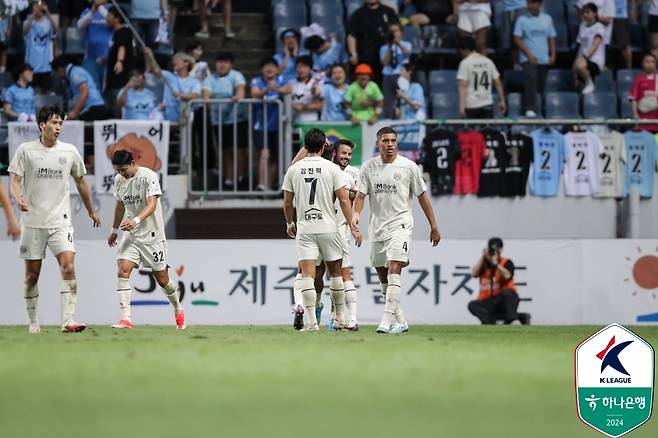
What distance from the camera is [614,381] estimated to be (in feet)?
29.5

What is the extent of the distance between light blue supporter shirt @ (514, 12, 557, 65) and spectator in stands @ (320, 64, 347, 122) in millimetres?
4067

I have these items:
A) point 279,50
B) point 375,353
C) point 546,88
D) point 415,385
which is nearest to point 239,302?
point 279,50

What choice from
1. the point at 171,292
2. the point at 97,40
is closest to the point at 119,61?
the point at 97,40

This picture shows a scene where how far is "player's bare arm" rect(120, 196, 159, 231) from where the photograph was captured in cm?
1555

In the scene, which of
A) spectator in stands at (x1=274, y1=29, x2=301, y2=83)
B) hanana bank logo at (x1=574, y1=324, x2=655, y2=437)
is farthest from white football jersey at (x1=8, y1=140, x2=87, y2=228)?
spectator in stands at (x1=274, y1=29, x2=301, y2=83)

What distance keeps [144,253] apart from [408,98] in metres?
8.05

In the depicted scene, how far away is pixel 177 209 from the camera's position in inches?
883

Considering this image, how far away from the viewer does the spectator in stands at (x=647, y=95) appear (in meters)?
24.1

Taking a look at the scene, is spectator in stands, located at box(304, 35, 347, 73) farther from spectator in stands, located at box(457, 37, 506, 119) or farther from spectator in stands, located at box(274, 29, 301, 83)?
spectator in stands, located at box(457, 37, 506, 119)

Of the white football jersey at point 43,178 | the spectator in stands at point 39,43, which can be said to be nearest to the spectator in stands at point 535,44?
the spectator in stands at point 39,43

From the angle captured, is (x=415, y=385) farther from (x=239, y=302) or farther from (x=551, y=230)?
(x=551, y=230)

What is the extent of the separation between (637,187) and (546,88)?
343 cm

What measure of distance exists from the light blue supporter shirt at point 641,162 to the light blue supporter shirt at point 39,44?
32.1 feet

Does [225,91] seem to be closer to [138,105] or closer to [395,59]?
[138,105]
